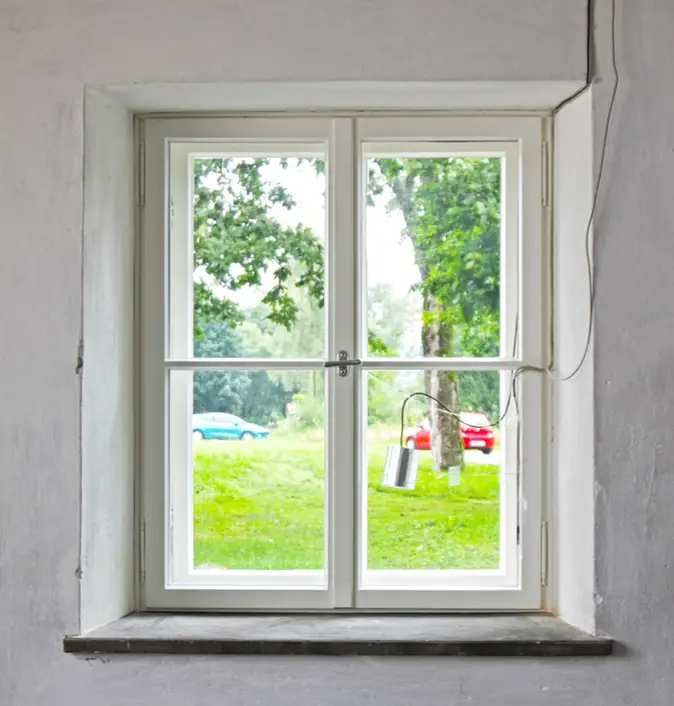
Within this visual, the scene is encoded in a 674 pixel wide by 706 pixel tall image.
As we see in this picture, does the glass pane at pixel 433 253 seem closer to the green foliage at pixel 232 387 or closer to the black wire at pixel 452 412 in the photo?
the black wire at pixel 452 412

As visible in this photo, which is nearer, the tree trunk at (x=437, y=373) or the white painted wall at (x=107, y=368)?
the white painted wall at (x=107, y=368)

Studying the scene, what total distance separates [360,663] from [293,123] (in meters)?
1.31

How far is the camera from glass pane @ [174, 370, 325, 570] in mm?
A: 2074

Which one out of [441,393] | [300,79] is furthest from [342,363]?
[300,79]

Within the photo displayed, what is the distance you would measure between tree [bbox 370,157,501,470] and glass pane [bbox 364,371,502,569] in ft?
0.07

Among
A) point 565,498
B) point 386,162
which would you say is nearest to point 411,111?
point 386,162

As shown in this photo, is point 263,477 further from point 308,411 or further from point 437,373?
point 437,373

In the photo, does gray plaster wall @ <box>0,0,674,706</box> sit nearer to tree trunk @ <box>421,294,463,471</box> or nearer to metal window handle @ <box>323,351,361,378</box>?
tree trunk @ <box>421,294,463,471</box>

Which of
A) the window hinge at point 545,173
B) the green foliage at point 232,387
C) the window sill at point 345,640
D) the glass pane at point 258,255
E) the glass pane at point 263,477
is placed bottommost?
the window sill at point 345,640

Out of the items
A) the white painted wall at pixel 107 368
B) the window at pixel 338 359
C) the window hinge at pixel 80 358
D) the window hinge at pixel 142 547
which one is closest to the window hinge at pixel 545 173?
the window at pixel 338 359

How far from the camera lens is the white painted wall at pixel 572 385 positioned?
187cm

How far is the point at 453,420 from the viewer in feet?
6.80

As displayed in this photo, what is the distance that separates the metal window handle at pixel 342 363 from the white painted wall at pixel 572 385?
513mm

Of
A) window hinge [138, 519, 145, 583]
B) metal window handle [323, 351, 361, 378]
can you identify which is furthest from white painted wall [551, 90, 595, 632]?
window hinge [138, 519, 145, 583]
